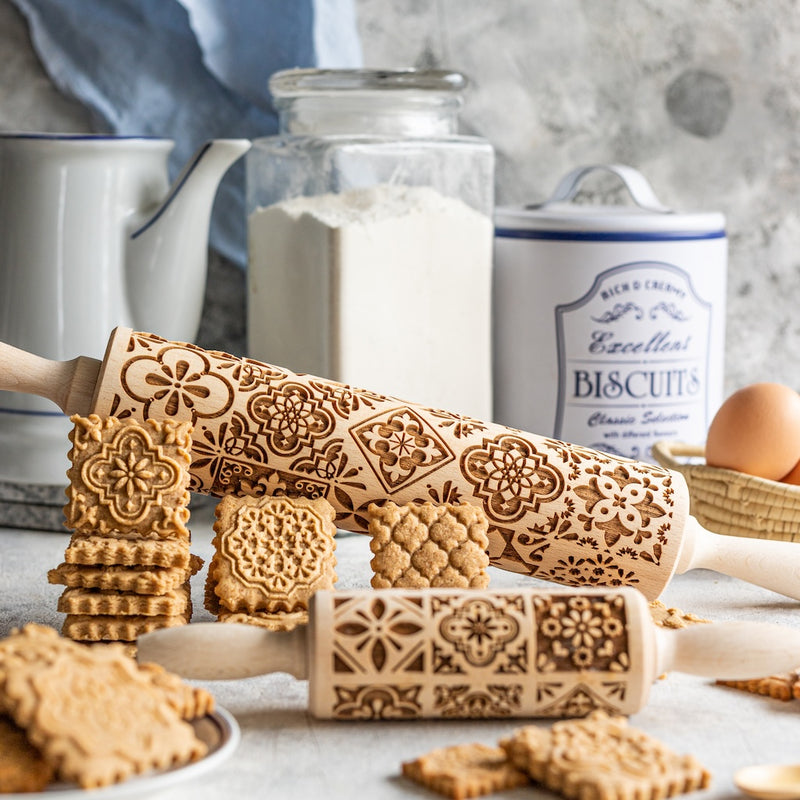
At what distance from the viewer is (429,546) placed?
2.57ft

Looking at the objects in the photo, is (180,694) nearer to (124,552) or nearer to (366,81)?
(124,552)

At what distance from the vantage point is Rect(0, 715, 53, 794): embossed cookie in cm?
52

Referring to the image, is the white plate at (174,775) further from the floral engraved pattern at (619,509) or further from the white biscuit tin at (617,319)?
the white biscuit tin at (617,319)

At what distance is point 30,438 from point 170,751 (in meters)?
0.64

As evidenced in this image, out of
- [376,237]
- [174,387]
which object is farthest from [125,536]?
[376,237]

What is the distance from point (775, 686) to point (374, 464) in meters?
0.31

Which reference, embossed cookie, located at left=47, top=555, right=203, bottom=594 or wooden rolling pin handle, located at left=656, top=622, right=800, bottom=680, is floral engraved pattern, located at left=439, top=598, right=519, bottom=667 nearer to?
wooden rolling pin handle, located at left=656, top=622, right=800, bottom=680

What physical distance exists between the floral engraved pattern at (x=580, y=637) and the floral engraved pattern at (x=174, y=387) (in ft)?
0.95

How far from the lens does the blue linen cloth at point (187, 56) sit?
1.22 metres

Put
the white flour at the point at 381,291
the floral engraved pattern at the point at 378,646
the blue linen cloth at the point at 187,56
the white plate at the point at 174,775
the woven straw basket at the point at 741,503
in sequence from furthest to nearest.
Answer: the blue linen cloth at the point at 187,56, the white flour at the point at 381,291, the woven straw basket at the point at 741,503, the floral engraved pattern at the point at 378,646, the white plate at the point at 174,775

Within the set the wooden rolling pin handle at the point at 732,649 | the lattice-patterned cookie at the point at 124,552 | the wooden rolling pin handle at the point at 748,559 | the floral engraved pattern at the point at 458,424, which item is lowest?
the wooden rolling pin handle at the point at 732,649

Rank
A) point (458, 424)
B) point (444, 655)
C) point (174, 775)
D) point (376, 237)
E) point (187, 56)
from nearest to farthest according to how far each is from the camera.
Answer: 1. point (174, 775)
2. point (444, 655)
3. point (458, 424)
4. point (376, 237)
5. point (187, 56)

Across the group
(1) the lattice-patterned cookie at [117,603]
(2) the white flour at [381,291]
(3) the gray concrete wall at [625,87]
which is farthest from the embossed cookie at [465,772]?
(3) the gray concrete wall at [625,87]

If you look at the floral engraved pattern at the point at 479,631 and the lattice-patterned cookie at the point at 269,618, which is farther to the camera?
the lattice-patterned cookie at the point at 269,618
